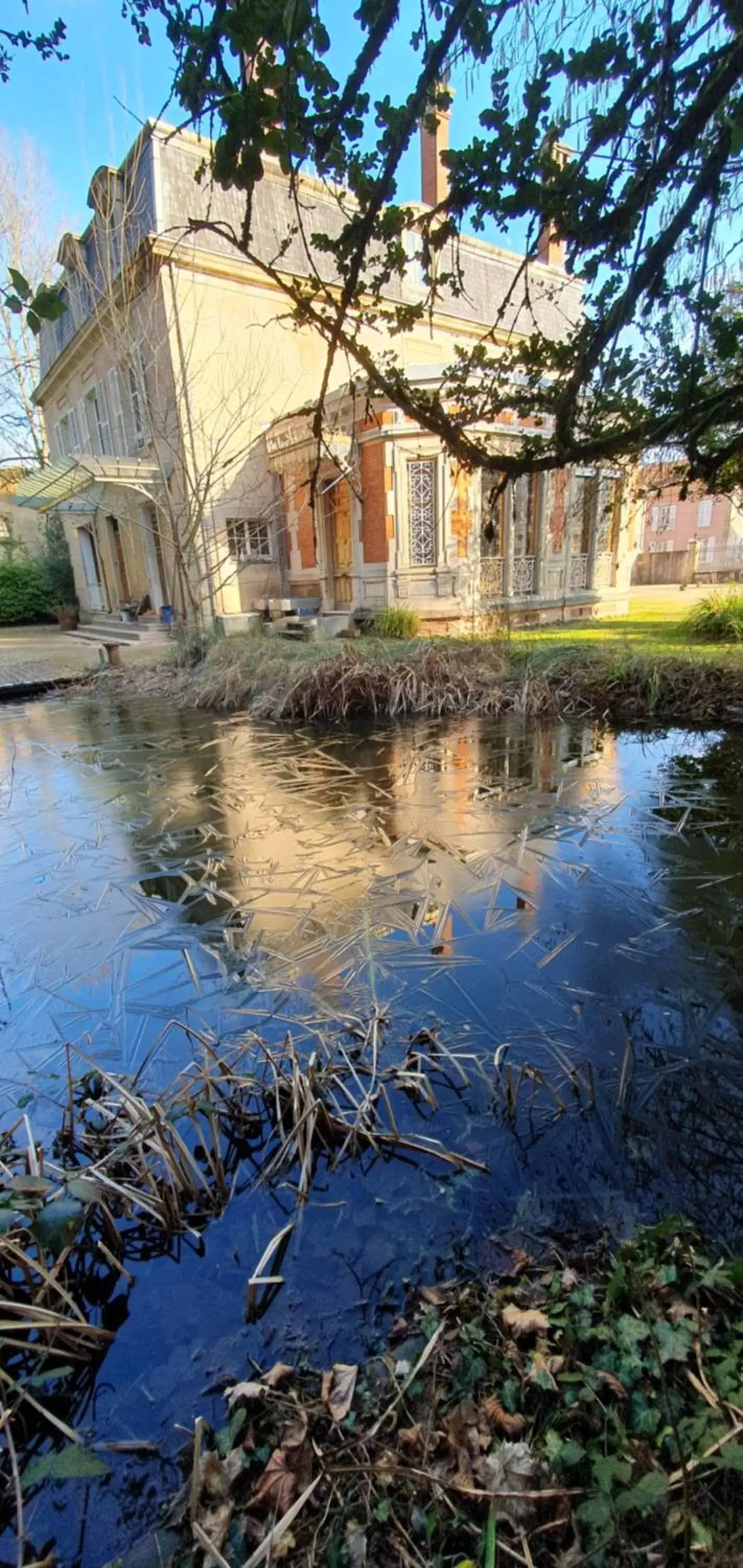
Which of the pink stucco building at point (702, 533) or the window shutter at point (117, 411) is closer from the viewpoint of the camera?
the window shutter at point (117, 411)

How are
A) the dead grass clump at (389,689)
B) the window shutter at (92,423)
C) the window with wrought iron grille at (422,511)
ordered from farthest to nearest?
the window shutter at (92,423), the window with wrought iron grille at (422,511), the dead grass clump at (389,689)

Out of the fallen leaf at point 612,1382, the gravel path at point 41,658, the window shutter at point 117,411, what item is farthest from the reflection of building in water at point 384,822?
the window shutter at point 117,411

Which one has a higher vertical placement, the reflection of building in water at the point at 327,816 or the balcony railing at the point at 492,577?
the balcony railing at the point at 492,577

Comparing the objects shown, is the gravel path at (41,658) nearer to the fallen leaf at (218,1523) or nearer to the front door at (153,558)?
the front door at (153,558)

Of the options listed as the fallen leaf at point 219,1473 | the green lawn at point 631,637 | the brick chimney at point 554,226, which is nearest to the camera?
the fallen leaf at point 219,1473

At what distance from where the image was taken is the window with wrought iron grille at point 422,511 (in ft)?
36.7

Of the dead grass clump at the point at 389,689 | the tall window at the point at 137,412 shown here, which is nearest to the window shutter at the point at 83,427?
the tall window at the point at 137,412

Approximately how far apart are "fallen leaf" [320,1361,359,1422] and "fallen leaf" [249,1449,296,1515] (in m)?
0.11

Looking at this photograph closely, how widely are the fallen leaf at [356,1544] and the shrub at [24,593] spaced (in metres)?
20.4

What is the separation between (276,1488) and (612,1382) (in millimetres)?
585

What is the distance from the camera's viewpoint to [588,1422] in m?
1.11

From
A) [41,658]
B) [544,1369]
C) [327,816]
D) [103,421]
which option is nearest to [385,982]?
[544,1369]

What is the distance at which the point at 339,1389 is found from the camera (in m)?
1.23

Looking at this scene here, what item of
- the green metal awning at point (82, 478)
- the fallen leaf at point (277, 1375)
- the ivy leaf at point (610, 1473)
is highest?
the green metal awning at point (82, 478)
